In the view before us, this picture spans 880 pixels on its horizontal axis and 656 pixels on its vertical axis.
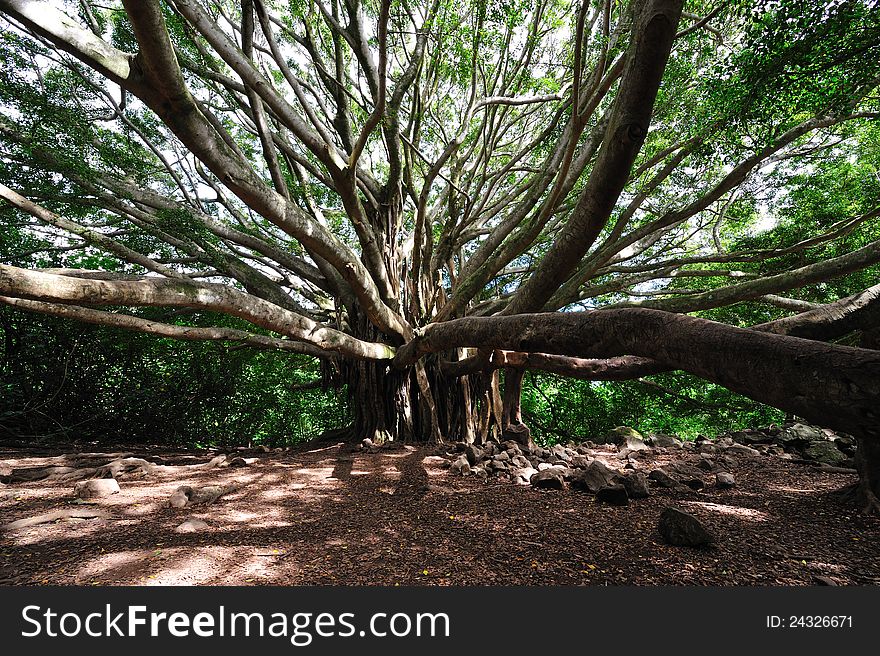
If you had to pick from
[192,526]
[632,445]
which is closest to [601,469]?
[632,445]

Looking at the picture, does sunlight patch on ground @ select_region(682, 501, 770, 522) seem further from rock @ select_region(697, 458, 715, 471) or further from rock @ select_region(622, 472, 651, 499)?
rock @ select_region(697, 458, 715, 471)

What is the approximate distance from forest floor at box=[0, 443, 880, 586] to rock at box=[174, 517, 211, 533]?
0.05 meters

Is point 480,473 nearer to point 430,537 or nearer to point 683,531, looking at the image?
point 430,537

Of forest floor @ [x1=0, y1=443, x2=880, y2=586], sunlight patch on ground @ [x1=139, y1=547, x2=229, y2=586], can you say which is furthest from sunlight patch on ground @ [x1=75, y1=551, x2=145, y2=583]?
sunlight patch on ground @ [x1=139, y1=547, x2=229, y2=586]

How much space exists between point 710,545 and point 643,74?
2.33m

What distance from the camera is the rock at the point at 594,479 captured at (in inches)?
112

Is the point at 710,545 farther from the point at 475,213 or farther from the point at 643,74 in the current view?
the point at 475,213

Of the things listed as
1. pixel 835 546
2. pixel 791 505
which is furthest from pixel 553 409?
pixel 835 546

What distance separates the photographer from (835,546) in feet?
6.27

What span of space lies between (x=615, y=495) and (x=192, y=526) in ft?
8.51

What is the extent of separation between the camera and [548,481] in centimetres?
305

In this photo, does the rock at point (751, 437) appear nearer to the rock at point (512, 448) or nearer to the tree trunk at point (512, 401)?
the tree trunk at point (512, 401)

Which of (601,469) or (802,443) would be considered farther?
(802,443)

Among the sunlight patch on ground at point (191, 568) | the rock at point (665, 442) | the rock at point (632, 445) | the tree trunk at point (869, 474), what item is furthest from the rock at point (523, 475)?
the rock at point (665, 442)
